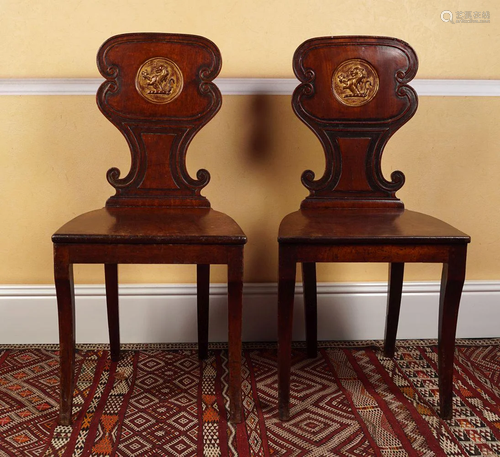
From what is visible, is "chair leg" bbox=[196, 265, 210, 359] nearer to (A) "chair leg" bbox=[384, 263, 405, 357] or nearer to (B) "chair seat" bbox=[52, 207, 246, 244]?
(B) "chair seat" bbox=[52, 207, 246, 244]

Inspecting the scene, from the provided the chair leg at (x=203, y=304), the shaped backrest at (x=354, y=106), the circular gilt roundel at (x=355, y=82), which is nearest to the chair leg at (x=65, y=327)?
the chair leg at (x=203, y=304)

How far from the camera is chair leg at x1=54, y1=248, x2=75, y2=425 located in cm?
170

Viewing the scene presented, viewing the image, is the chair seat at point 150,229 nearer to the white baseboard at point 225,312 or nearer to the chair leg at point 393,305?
the white baseboard at point 225,312

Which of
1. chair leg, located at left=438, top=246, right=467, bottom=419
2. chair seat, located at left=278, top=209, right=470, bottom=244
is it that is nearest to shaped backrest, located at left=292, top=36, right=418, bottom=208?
chair seat, located at left=278, top=209, right=470, bottom=244

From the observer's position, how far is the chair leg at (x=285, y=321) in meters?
1.74

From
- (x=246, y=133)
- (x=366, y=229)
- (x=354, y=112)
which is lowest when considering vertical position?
(x=366, y=229)

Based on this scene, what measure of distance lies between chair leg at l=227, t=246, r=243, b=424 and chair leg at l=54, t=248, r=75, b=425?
46cm

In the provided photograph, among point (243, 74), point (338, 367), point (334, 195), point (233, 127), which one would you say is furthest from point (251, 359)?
point (243, 74)

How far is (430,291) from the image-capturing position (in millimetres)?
2480

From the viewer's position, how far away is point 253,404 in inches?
75.9

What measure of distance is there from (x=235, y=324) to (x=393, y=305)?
0.74m

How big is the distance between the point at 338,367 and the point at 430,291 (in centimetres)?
55

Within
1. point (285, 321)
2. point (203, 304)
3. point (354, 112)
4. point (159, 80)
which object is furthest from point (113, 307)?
point (354, 112)

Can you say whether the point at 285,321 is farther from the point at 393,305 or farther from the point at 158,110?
the point at 158,110
